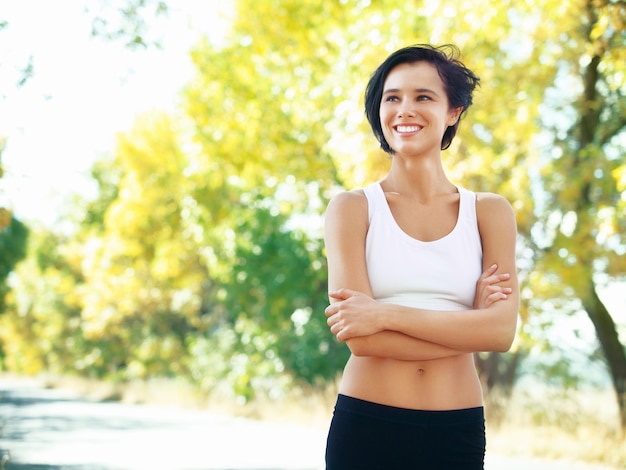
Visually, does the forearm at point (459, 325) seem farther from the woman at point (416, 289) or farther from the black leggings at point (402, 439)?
the black leggings at point (402, 439)

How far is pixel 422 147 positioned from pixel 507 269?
45 cm

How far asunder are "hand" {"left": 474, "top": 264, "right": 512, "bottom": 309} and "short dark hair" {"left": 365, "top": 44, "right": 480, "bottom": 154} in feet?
1.62

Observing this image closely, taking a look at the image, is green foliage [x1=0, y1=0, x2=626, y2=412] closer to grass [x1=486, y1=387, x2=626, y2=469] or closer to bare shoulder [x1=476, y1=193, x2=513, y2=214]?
grass [x1=486, y1=387, x2=626, y2=469]

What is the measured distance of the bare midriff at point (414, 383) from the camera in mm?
2545

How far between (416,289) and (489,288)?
0.73 ft

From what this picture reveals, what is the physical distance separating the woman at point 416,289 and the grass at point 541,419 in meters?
8.84

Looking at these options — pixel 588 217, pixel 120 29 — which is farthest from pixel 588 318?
pixel 120 29

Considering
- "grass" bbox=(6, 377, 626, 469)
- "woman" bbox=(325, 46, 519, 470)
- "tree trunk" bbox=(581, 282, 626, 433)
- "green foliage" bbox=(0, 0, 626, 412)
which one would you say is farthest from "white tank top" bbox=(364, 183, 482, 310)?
"tree trunk" bbox=(581, 282, 626, 433)

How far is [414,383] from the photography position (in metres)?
2.58

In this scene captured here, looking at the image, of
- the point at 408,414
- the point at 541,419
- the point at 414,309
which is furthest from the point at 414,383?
the point at 541,419

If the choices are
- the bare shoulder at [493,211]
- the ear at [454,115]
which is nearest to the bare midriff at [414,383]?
the bare shoulder at [493,211]

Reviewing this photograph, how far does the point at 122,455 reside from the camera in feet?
38.3

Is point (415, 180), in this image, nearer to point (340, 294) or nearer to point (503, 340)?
point (340, 294)

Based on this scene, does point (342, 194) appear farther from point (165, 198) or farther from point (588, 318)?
point (165, 198)
